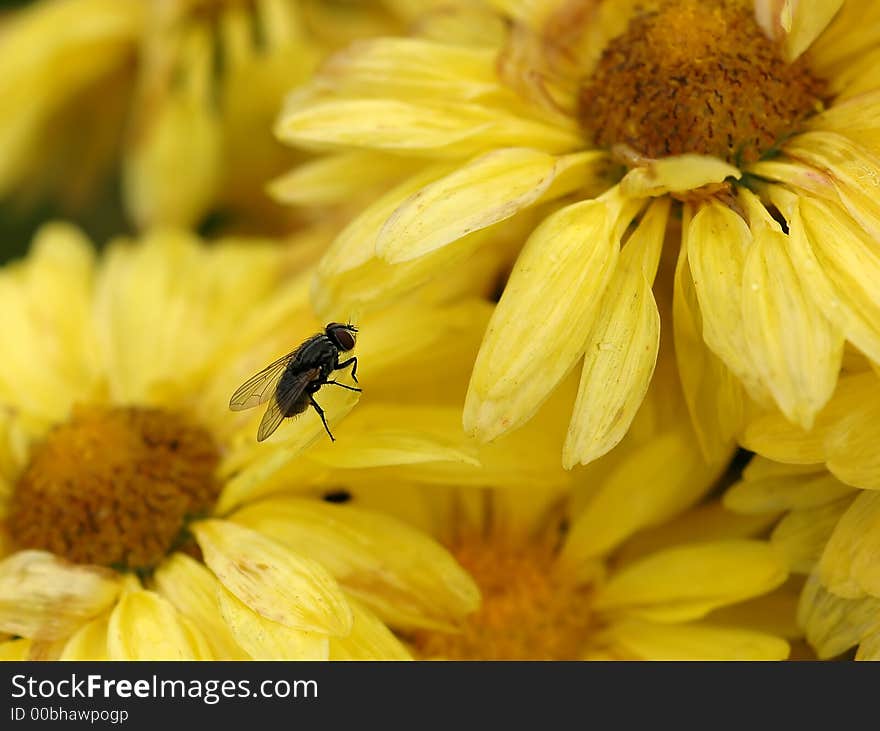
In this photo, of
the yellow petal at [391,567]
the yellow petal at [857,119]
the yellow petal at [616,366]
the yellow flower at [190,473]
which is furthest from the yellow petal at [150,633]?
the yellow petal at [857,119]

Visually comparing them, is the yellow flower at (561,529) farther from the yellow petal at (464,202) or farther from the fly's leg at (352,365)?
the yellow petal at (464,202)

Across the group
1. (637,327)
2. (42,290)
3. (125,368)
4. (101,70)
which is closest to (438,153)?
(637,327)

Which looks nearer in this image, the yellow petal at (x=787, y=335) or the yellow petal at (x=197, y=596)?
the yellow petal at (x=787, y=335)

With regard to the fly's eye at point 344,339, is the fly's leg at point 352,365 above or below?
below

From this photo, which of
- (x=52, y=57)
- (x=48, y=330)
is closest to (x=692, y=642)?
(x=48, y=330)

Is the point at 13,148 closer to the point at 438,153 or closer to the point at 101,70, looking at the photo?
the point at 101,70

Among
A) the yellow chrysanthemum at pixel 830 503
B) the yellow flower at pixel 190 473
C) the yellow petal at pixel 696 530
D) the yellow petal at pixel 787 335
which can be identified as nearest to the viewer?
the yellow petal at pixel 787 335

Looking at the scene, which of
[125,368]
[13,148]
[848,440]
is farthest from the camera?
[13,148]
